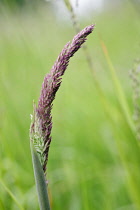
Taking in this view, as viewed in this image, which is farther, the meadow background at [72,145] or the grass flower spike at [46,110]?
the meadow background at [72,145]

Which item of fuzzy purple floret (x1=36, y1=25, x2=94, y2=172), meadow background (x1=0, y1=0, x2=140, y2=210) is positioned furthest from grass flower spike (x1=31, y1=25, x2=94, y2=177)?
meadow background (x1=0, y1=0, x2=140, y2=210)

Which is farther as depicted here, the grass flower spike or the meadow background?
the meadow background

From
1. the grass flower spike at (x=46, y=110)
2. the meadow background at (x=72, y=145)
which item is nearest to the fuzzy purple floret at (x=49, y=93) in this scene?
the grass flower spike at (x=46, y=110)

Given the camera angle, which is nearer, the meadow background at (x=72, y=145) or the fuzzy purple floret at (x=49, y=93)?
the fuzzy purple floret at (x=49, y=93)

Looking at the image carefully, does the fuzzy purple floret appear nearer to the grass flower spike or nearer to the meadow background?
the grass flower spike

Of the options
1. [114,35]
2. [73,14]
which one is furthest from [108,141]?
[114,35]

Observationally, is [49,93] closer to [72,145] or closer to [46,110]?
[46,110]

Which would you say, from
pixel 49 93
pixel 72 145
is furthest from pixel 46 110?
pixel 72 145

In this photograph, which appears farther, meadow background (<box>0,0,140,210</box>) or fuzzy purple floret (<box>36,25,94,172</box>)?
meadow background (<box>0,0,140,210</box>)

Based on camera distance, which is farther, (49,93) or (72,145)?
(72,145)

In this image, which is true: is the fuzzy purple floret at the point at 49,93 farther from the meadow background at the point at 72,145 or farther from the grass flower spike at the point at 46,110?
the meadow background at the point at 72,145

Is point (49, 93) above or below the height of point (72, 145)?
above

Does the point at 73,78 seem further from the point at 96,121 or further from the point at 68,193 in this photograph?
the point at 68,193
